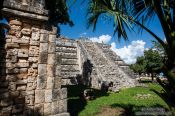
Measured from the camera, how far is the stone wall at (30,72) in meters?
5.05

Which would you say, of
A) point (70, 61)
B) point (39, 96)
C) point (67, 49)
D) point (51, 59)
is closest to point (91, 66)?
point (70, 61)

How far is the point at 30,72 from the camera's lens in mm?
5383

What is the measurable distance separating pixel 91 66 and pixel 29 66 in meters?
11.3

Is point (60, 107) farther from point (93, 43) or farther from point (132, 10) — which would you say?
point (93, 43)

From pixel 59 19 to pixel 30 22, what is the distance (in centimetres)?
555

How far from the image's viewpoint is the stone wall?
505cm

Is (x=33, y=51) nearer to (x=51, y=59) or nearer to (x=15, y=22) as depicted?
(x=51, y=59)

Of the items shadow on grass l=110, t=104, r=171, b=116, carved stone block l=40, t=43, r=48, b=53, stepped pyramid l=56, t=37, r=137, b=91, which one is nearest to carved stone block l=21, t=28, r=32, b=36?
carved stone block l=40, t=43, r=48, b=53

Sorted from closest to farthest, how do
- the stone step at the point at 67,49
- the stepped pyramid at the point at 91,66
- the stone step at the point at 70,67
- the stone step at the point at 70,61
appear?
the stepped pyramid at the point at 91,66 → the stone step at the point at 70,67 → the stone step at the point at 70,61 → the stone step at the point at 67,49

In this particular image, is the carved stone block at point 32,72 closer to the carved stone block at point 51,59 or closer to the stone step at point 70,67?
the carved stone block at point 51,59

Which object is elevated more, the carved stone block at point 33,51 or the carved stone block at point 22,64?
the carved stone block at point 33,51

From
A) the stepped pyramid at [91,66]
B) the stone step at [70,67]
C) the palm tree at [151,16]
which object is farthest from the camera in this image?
the stone step at [70,67]

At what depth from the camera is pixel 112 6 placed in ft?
16.5

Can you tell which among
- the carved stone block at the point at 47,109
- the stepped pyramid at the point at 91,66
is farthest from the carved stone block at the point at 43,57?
the stepped pyramid at the point at 91,66
